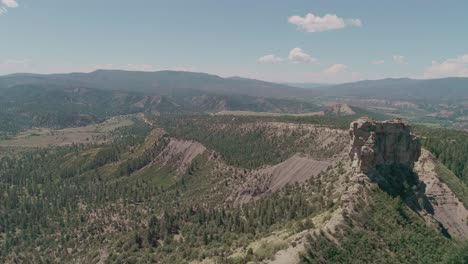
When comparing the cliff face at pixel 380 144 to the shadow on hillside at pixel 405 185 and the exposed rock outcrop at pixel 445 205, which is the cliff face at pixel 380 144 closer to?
the shadow on hillside at pixel 405 185

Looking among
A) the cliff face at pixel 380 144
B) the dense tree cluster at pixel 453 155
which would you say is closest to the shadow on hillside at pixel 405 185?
the cliff face at pixel 380 144

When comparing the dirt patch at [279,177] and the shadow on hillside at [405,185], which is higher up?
the shadow on hillside at [405,185]

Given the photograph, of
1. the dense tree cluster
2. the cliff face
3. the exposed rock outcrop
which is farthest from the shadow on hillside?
the dense tree cluster

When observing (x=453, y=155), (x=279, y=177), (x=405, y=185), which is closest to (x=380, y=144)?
(x=405, y=185)

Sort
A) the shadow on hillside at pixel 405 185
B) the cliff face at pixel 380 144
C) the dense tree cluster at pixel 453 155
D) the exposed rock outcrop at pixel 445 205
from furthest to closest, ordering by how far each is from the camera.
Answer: the dense tree cluster at pixel 453 155 → the cliff face at pixel 380 144 → the exposed rock outcrop at pixel 445 205 → the shadow on hillside at pixel 405 185

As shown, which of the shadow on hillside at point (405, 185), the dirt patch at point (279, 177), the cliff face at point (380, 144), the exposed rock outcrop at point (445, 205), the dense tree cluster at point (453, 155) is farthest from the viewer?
the dense tree cluster at point (453, 155)

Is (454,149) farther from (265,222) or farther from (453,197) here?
(265,222)

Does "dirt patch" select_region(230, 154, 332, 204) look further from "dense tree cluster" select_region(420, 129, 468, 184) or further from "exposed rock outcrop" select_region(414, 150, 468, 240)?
"dense tree cluster" select_region(420, 129, 468, 184)

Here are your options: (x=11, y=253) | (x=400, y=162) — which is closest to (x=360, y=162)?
(x=400, y=162)
